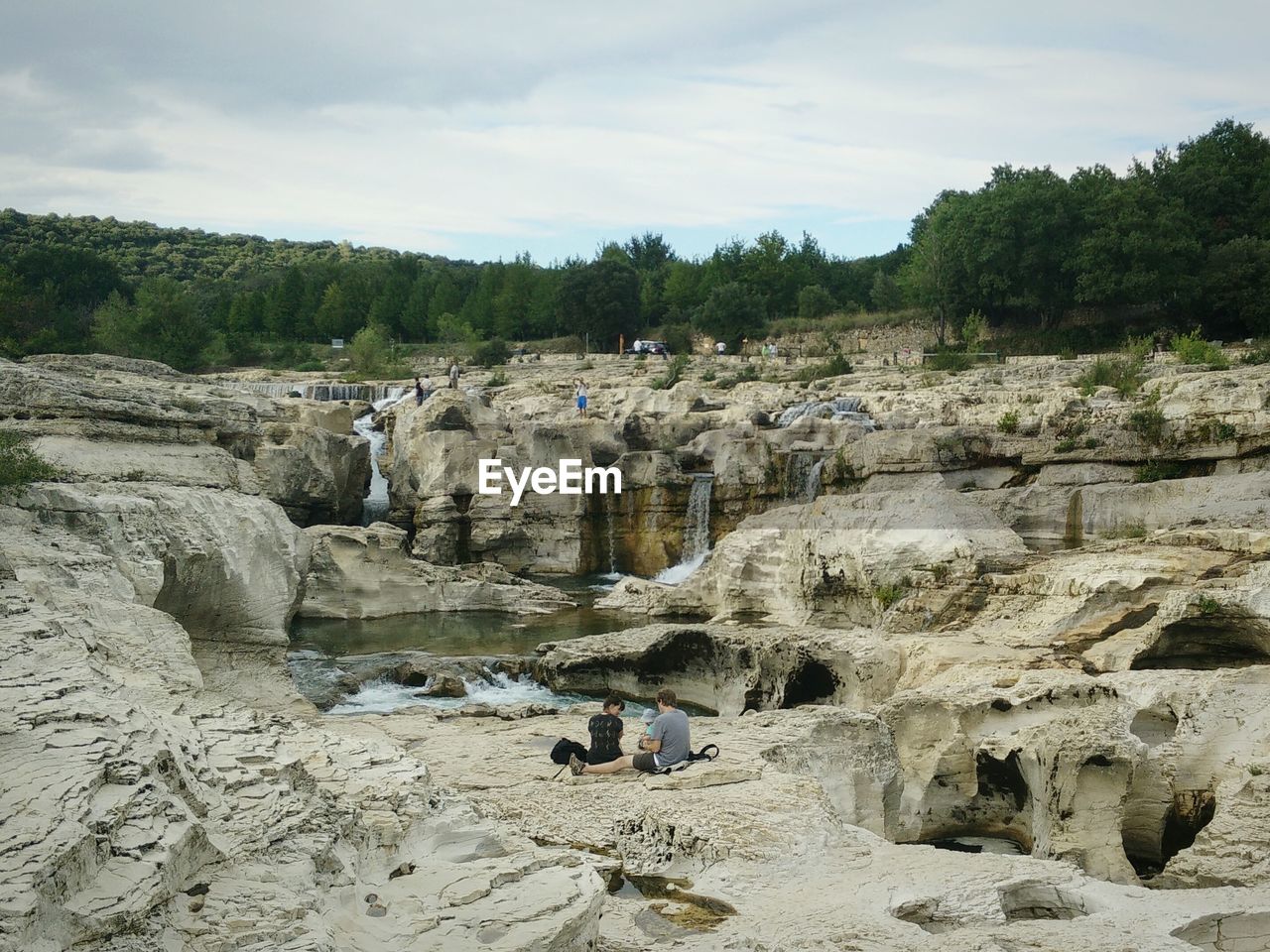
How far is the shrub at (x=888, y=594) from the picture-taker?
55.2 ft

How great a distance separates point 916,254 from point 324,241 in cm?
10295

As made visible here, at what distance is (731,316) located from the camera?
5475 cm

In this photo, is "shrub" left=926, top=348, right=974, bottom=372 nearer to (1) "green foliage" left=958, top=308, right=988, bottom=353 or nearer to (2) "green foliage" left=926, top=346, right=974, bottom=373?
(2) "green foliage" left=926, top=346, right=974, bottom=373

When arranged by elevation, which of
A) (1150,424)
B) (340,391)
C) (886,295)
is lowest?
(1150,424)

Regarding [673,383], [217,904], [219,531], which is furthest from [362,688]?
[673,383]

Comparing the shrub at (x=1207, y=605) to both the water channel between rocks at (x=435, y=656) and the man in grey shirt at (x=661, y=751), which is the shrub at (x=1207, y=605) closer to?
the man in grey shirt at (x=661, y=751)

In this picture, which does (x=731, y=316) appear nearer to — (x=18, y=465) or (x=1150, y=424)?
(x=1150, y=424)

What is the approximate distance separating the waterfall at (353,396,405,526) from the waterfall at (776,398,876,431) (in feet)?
37.1

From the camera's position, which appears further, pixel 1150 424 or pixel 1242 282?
pixel 1242 282

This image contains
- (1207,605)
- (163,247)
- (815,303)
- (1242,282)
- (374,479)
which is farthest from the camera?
(163,247)

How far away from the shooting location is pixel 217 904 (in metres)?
5.65

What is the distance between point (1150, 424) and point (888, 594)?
765cm

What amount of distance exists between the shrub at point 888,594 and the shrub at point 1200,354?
16.0m

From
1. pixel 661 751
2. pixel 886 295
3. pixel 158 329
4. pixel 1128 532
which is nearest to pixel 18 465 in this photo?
pixel 661 751
